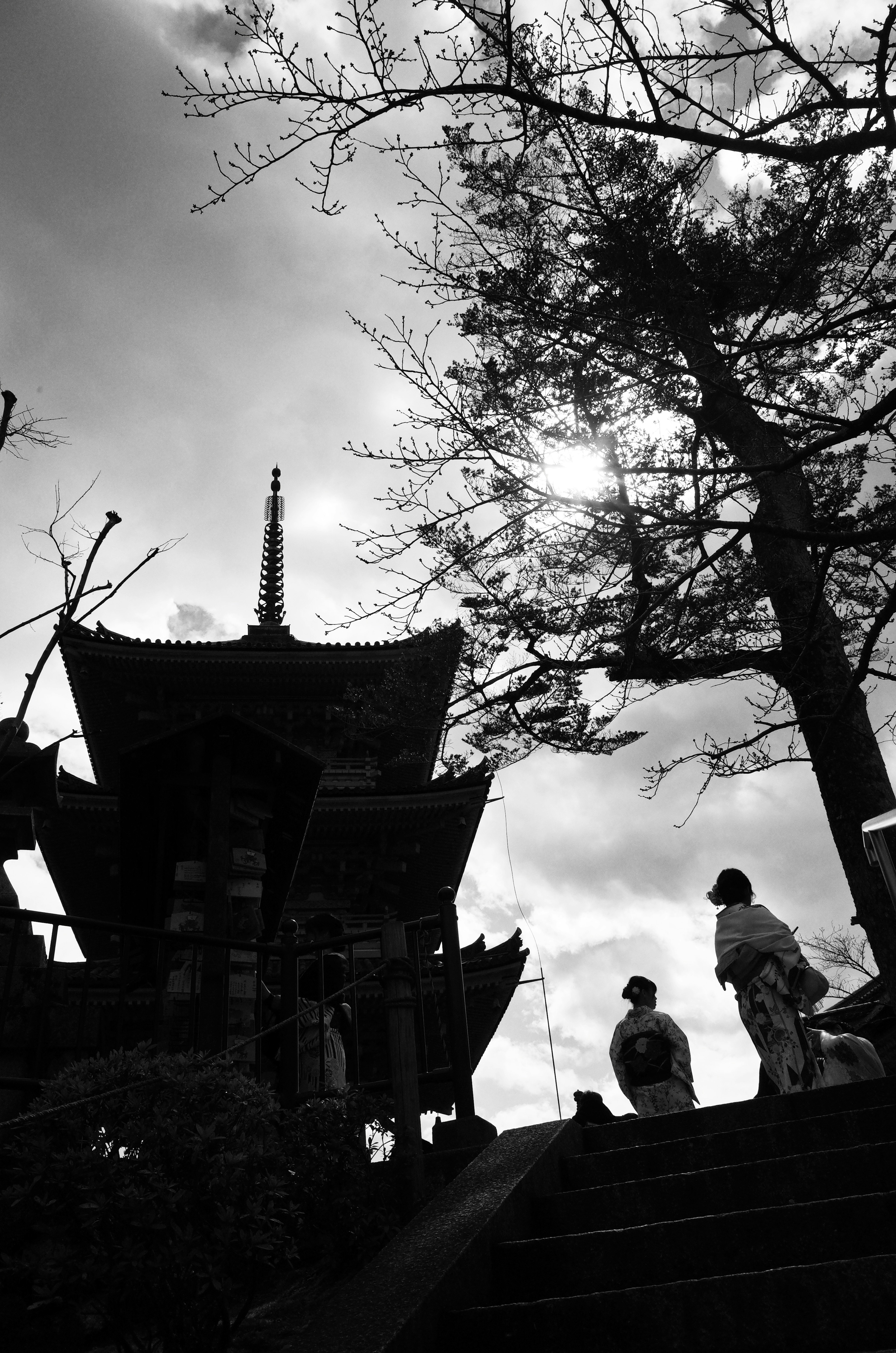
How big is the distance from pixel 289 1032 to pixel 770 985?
9.19ft

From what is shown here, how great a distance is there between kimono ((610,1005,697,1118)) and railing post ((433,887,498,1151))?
1335mm

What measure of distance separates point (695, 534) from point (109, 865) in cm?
1234

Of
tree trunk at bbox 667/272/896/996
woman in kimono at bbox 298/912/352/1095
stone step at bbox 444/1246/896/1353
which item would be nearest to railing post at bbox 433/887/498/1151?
woman in kimono at bbox 298/912/352/1095

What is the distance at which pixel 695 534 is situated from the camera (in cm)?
543

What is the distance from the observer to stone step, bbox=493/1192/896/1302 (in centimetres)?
306

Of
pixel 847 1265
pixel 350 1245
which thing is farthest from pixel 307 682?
pixel 847 1265

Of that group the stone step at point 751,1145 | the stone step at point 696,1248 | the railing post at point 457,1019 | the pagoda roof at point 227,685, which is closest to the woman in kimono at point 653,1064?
the railing post at point 457,1019

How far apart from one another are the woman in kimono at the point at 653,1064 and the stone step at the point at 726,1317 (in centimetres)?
325

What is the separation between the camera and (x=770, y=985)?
5.82 m

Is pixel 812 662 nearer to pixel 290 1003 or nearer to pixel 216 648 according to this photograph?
A: pixel 290 1003

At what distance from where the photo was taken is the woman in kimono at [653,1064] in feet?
19.9

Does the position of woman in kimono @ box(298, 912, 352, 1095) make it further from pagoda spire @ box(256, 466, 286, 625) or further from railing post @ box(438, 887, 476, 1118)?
pagoda spire @ box(256, 466, 286, 625)

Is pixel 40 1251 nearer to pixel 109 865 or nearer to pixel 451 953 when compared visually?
pixel 451 953

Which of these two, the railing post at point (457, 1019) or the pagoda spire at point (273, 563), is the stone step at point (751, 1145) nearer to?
the railing post at point (457, 1019)
